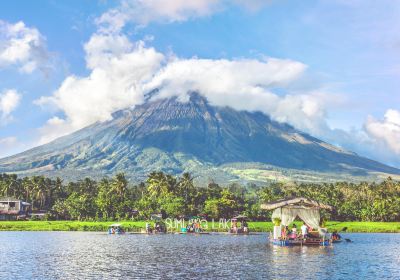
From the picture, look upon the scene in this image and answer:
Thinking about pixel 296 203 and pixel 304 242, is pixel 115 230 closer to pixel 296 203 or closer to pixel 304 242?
pixel 296 203

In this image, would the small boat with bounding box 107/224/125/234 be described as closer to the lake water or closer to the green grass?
the green grass

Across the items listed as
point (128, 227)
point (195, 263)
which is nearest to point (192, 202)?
point (128, 227)

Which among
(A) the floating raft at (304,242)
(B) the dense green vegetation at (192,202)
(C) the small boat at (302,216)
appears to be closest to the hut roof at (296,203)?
(C) the small boat at (302,216)

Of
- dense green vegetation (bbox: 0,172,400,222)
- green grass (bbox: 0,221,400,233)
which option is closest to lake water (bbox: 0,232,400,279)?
green grass (bbox: 0,221,400,233)

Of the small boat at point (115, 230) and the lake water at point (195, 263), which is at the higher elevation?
the small boat at point (115, 230)

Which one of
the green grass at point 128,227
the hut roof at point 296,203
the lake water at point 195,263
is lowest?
the lake water at point 195,263

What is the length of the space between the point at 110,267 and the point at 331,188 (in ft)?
317

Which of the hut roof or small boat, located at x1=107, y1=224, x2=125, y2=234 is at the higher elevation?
the hut roof

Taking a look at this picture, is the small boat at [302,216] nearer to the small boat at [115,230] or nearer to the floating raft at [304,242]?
the floating raft at [304,242]

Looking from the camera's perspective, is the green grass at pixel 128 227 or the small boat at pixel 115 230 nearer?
the small boat at pixel 115 230

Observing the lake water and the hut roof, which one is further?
the hut roof

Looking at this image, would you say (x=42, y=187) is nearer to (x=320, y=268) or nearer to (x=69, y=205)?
(x=69, y=205)

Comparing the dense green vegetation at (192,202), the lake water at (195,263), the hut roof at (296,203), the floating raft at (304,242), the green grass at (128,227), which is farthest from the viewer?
the dense green vegetation at (192,202)

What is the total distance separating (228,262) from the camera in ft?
131
